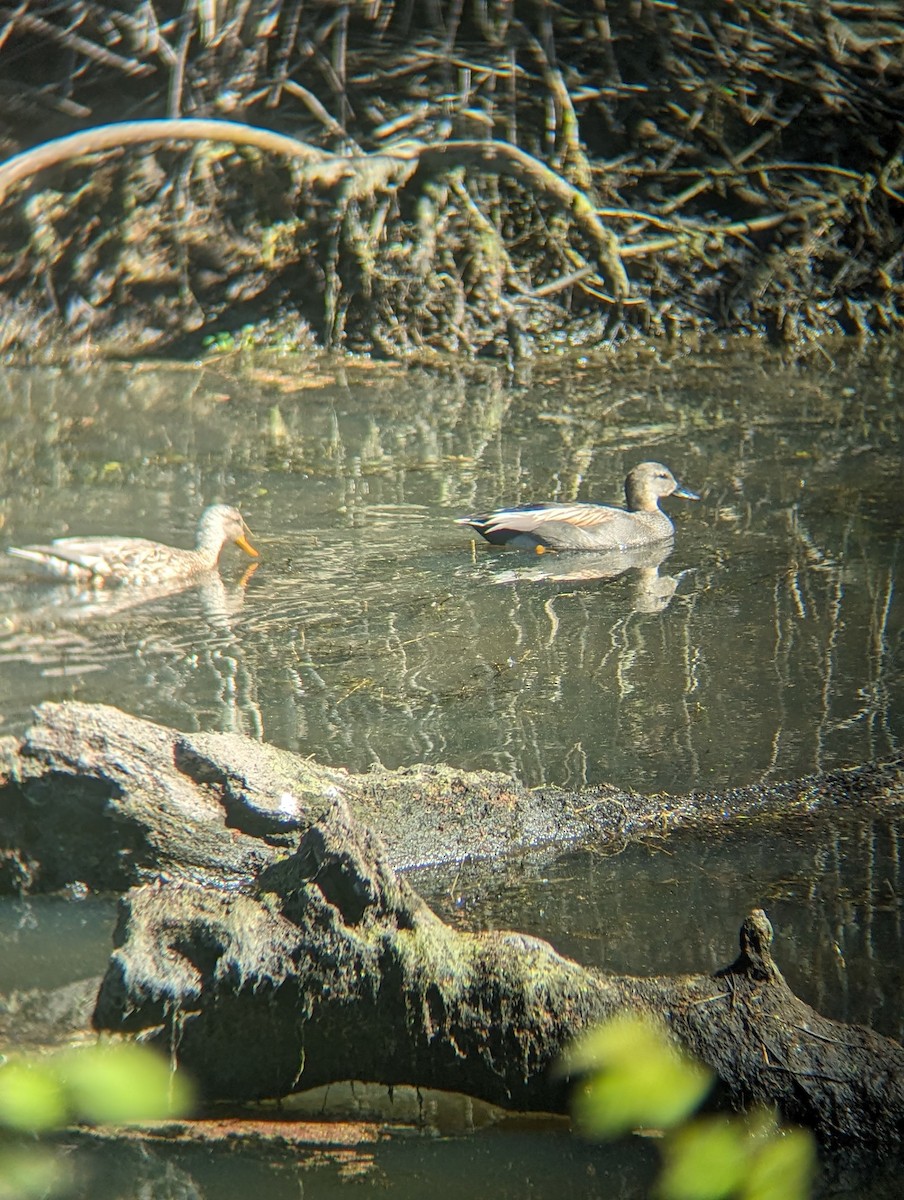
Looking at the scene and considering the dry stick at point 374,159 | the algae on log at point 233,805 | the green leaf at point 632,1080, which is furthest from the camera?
the dry stick at point 374,159

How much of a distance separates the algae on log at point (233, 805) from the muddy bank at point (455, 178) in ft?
25.7

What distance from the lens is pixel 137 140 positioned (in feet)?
36.8

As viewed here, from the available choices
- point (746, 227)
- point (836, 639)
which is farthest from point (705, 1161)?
point (746, 227)

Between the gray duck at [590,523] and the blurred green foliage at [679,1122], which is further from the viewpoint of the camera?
the gray duck at [590,523]

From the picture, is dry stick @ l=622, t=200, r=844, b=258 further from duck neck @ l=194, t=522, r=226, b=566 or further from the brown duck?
the brown duck

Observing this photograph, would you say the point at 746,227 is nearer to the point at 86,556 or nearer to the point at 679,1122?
the point at 86,556

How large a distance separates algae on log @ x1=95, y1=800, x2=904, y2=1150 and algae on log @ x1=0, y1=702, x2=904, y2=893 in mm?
591

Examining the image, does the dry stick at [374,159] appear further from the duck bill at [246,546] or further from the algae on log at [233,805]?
the algae on log at [233,805]

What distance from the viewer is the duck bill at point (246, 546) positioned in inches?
266

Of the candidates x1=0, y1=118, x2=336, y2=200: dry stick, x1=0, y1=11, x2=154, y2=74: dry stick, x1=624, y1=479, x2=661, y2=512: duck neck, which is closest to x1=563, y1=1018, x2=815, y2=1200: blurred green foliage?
x1=624, y1=479, x2=661, y2=512: duck neck

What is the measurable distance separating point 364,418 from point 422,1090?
6.79 meters

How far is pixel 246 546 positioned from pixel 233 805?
113 inches

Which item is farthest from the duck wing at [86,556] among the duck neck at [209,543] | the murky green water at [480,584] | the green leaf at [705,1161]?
the green leaf at [705,1161]

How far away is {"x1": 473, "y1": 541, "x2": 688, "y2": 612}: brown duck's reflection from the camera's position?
6.36 metres
